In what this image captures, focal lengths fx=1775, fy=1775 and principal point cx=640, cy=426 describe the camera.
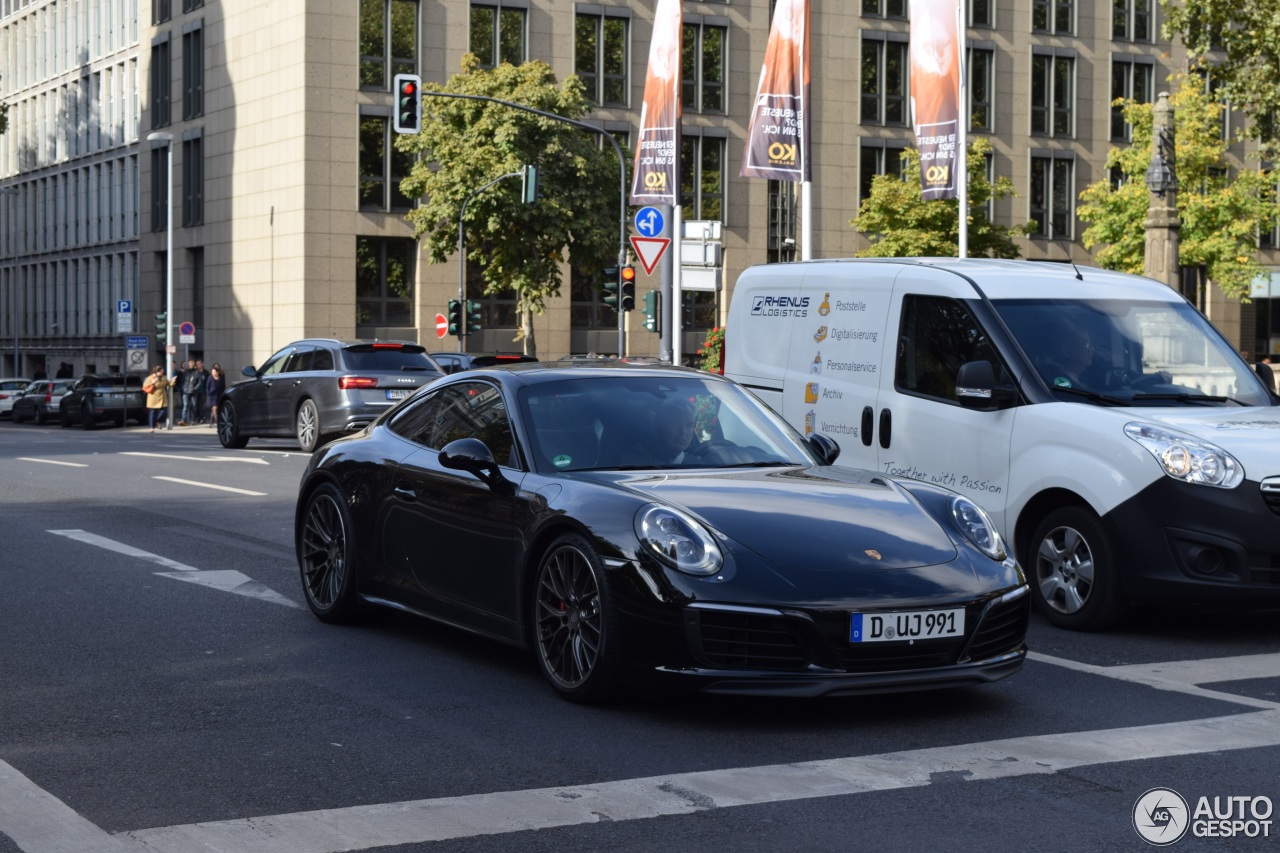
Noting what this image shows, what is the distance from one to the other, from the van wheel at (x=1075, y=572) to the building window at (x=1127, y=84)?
59478mm

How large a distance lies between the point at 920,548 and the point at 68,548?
7.58 m

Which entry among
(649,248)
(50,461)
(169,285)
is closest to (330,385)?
(50,461)

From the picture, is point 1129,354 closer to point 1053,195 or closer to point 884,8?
point 884,8

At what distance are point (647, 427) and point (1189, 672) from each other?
2.61 metres

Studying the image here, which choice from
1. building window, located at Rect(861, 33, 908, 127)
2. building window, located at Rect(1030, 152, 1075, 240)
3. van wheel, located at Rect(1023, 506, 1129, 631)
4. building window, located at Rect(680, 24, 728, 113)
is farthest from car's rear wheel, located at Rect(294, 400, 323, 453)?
building window, located at Rect(1030, 152, 1075, 240)

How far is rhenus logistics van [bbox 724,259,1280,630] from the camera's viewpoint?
28.1 feet

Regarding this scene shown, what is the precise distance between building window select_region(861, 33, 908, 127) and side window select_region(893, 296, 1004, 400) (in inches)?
2064

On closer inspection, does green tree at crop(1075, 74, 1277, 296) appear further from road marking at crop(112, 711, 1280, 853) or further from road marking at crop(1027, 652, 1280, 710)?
road marking at crop(112, 711, 1280, 853)

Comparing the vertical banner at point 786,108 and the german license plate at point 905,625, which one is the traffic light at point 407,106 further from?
the german license plate at point 905,625

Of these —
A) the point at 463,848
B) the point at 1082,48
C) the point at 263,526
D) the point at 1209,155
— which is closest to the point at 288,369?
the point at 263,526

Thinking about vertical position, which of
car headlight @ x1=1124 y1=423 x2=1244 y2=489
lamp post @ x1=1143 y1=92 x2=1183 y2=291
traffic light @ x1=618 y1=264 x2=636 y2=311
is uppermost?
lamp post @ x1=1143 y1=92 x2=1183 y2=291

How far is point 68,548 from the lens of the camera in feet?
40.7

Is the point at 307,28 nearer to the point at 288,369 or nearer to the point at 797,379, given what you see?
the point at 288,369

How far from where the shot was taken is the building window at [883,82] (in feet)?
203
